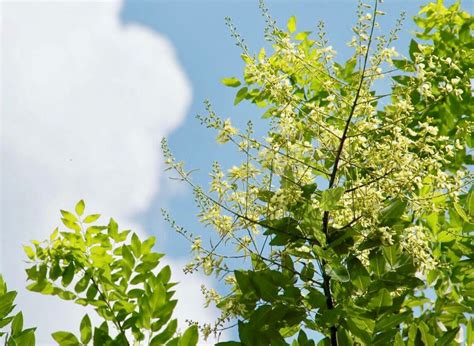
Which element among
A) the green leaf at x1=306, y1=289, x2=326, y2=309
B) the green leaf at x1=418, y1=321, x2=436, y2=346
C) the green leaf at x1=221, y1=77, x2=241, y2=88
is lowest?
the green leaf at x1=418, y1=321, x2=436, y2=346

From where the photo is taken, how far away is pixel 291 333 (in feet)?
10.5

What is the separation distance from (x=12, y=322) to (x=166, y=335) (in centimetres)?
68

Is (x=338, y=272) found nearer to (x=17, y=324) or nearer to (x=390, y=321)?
(x=390, y=321)

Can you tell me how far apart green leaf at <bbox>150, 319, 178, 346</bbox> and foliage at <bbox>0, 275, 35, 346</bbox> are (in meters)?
0.51

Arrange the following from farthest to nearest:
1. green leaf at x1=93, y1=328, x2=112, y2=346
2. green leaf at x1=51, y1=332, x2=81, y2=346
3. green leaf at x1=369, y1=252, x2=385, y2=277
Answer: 1. green leaf at x1=51, y1=332, x2=81, y2=346
2. green leaf at x1=93, y1=328, x2=112, y2=346
3. green leaf at x1=369, y1=252, x2=385, y2=277

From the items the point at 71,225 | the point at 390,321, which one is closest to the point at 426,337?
the point at 390,321

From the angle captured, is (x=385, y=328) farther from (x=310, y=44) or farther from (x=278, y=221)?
(x=310, y=44)

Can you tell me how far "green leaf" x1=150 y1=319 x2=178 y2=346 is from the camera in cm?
302

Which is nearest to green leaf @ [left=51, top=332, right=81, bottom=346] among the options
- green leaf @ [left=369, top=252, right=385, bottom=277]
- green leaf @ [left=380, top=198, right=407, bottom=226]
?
green leaf @ [left=369, top=252, right=385, bottom=277]

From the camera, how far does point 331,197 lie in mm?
2564

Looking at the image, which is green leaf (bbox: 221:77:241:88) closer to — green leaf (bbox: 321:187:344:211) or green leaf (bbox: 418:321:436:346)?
green leaf (bbox: 321:187:344:211)

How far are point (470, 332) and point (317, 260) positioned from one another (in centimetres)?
68

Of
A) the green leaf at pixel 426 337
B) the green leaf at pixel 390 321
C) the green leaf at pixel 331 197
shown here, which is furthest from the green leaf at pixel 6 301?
the green leaf at pixel 426 337

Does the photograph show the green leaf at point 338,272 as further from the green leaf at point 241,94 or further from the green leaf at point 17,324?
the green leaf at point 241,94
